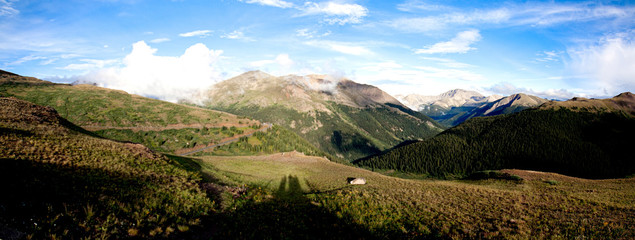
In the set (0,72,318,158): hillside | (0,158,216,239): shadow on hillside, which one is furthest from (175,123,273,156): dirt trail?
(0,158,216,239): shadow on hillside

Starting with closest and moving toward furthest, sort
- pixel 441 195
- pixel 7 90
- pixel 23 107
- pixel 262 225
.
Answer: pixel 262 225 < pixel 441 195 < pixel 23 107 < pixel 7 90

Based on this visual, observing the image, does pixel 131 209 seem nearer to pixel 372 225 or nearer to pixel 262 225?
pixel 262 225

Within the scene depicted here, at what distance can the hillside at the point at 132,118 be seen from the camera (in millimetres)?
78000

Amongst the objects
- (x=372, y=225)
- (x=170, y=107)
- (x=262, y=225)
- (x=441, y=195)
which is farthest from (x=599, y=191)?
(x=170, y=107)

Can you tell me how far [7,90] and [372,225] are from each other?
429 feet

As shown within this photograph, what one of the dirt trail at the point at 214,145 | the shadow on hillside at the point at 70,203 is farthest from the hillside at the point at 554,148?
the shadow on hillside at the point at 70,203

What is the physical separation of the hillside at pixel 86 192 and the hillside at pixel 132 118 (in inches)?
2412

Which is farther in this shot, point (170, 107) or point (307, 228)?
point (170, 107)

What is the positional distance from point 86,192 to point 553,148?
23732cm

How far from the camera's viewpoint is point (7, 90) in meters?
80.2

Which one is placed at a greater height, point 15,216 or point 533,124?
point 533,124

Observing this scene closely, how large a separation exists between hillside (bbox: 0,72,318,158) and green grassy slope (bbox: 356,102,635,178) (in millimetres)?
153797

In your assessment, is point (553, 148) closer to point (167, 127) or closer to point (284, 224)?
point (284, 224)

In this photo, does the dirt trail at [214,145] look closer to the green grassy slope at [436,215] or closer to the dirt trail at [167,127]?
the dirt trail at [167,127]
